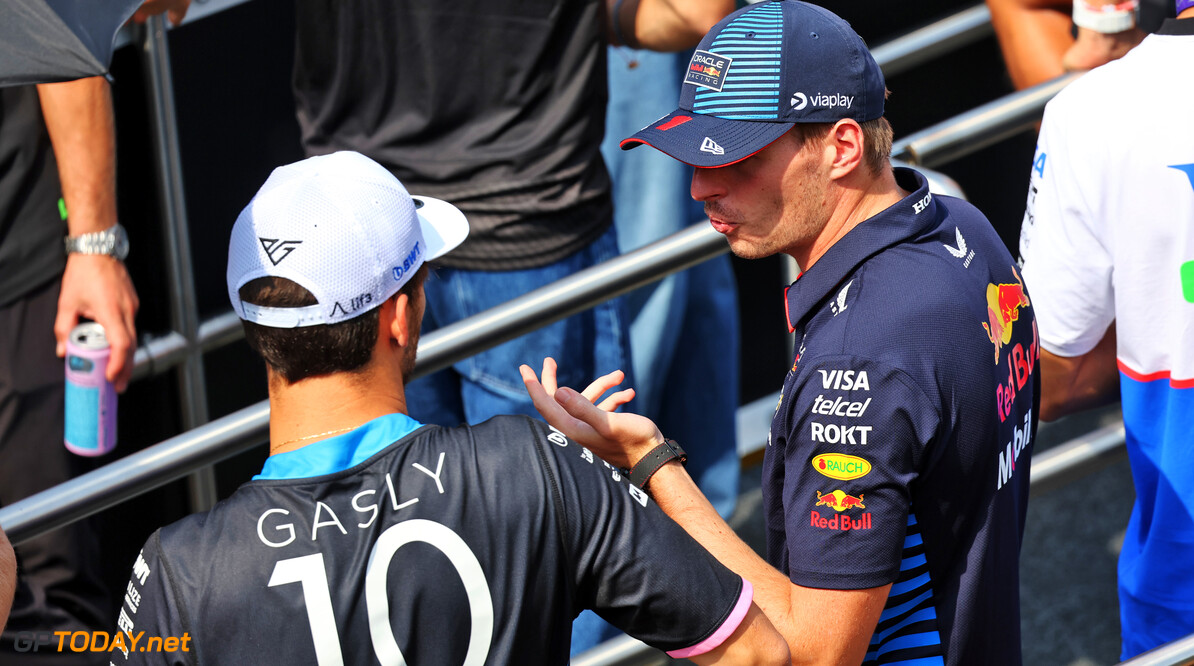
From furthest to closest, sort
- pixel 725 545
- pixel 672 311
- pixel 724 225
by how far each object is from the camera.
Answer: pixel 672 311 < pixel 724 225 < pixel 725 545

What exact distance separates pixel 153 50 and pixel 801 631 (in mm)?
2260

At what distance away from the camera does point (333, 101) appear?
3203mm

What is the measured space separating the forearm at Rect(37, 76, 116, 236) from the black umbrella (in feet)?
3.40

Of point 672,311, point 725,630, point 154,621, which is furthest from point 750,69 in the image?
point 672,311

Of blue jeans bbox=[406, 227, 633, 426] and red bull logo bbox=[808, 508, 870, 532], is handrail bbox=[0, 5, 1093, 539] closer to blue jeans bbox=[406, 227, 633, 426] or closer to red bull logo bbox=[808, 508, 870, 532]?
blue jeans bbox=[406, 227, 633, 426]

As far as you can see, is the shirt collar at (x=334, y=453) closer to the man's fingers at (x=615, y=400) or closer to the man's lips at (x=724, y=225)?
the man's fingers at (x=615, y=400)

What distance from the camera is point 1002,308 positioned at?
201 cm

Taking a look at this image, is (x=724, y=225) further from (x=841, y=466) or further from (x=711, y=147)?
(x=841, y=466)

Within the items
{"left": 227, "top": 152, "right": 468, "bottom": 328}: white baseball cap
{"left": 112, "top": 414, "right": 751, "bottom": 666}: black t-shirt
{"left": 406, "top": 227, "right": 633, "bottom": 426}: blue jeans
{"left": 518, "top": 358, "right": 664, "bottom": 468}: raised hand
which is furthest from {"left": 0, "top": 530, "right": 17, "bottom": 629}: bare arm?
{"left": 406, "top": 227, "right": 633, "bottom": 426}: blue jeans

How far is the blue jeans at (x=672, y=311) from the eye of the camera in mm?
3965

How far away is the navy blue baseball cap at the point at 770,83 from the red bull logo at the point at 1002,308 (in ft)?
1.11

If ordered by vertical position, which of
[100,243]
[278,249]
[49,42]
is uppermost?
[49,42]

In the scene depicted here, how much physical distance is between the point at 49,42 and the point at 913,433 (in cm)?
135

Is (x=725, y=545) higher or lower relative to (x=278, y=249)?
lower
